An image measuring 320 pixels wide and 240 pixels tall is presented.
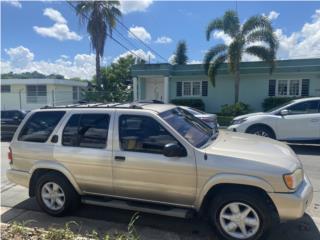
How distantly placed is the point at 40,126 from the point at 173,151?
2405 millimetres

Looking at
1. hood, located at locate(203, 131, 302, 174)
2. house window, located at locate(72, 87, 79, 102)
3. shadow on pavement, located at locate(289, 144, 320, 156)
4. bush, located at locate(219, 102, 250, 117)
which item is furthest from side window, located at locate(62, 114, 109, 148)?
house window, located at locate(72, 87, 79, 102)

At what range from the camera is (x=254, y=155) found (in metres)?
3.83

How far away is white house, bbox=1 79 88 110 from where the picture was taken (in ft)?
98.2

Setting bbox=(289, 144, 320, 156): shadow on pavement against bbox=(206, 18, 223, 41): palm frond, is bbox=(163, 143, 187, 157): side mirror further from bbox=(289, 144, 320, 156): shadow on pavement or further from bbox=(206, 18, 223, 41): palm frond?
bbox=(206, 18, 223, 41): palm frond

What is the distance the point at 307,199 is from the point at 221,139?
4.61ft

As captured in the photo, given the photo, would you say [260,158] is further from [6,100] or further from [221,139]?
[6,100]

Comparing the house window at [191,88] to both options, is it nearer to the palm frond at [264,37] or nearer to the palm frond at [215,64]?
the palm frond at [215,64]

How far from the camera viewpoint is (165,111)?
462cm

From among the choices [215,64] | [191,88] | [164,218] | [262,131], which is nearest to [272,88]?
[215,64]

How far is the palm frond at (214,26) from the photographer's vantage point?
1925cm

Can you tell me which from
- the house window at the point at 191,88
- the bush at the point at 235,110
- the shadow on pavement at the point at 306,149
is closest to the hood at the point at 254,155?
the shadow on pavement at the point at 306,149

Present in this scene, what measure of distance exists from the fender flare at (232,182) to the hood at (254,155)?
0.12 metres

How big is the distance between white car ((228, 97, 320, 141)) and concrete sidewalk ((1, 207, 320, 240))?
5.38 metres

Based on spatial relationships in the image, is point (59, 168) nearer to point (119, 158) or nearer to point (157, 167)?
point (119, 158)
